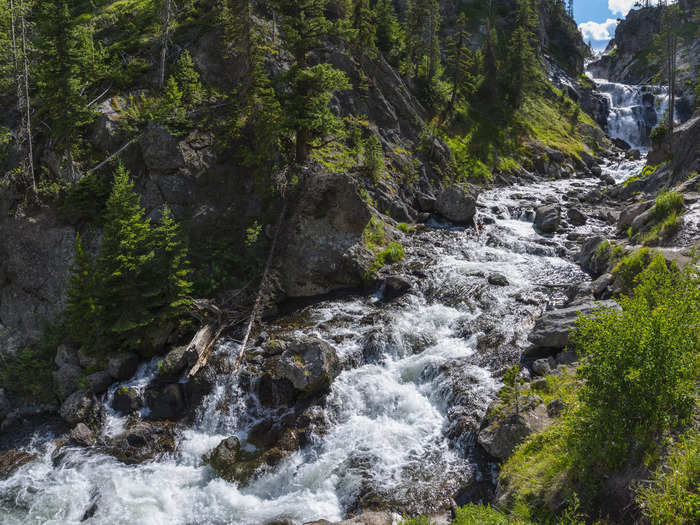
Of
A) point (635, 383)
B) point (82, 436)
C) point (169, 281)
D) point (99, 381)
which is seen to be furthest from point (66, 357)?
point (635, 383)

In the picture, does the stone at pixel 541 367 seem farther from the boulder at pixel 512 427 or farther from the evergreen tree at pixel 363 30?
the evergreen tree at pixel 363 30

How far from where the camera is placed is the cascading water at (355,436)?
36.4ft

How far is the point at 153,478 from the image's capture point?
1217 centimetres

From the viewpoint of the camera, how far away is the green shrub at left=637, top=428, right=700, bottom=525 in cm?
544

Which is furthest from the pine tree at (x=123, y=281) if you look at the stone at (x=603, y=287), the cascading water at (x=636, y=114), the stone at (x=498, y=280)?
the cascading water at (x=636, y=114)

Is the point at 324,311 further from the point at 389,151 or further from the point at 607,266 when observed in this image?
the point at 389,151

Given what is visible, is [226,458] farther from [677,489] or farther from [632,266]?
[632,266]

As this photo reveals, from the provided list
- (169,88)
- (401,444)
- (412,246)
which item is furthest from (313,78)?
(401,444)

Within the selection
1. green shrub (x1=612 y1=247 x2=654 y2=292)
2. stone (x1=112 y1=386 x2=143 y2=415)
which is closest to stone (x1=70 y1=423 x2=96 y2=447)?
stone (x1=112 y1=386 x2=143 y2=415)

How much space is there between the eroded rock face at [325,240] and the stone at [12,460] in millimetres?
11895

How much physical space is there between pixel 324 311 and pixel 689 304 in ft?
46.6

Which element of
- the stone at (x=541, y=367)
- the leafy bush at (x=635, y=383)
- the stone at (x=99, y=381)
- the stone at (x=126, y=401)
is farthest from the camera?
the stone at (x=99, y=381)

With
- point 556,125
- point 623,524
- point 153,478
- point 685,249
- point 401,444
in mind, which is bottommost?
point 153,478

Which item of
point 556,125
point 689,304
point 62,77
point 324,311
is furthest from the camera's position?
point 556,125
